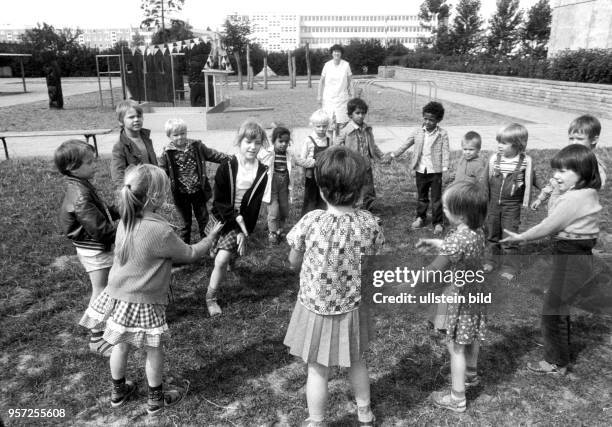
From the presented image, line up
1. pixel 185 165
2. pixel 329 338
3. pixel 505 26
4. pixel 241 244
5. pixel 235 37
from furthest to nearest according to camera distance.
Answer: pixel 505 26 < pixel 235 37 < pixel 185 165 < pixel 241 244 < pixel 329 338

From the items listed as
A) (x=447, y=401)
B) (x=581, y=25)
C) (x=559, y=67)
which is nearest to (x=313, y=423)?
(x=447, y=401)

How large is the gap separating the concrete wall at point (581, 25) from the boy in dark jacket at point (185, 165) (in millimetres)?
20143

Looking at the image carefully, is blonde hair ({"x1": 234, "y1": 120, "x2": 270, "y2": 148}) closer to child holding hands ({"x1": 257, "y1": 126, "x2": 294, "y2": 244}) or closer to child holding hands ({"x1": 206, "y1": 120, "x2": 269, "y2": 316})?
child holding hands ({"x1": 206, "y1": 120, "x2": 269, "y2": 316})

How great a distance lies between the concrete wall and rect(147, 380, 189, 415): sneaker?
71.1ft

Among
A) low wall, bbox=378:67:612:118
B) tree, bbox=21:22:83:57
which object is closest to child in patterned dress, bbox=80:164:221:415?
low wall, bbox=378:67:612:118

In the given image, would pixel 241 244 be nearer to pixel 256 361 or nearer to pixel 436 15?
pixel 256 361

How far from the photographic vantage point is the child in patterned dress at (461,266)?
244 cm

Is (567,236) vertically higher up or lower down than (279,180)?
higher up

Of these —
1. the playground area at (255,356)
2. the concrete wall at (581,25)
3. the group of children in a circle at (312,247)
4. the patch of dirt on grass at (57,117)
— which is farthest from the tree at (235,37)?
the group of children in a circle at (312,247)

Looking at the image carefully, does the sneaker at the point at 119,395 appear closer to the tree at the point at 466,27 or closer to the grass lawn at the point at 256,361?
the grass lawn at the point at 256,361

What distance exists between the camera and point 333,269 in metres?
2.25

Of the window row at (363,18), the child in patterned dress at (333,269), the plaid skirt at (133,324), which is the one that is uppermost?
the window row at (363,18)

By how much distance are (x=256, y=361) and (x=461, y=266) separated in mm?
1406

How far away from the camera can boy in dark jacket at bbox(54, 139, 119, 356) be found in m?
2.98
